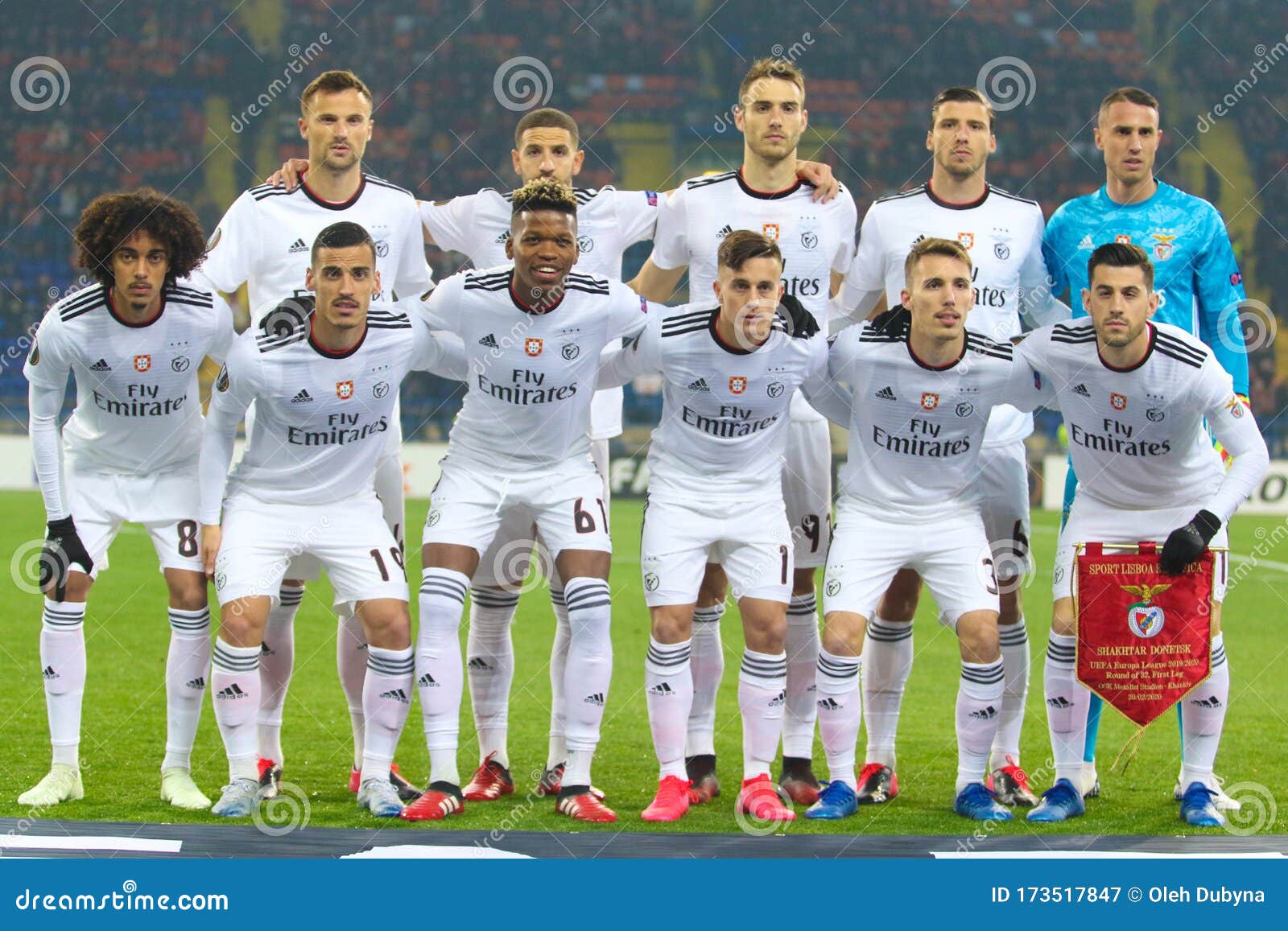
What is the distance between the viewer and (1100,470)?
513cm

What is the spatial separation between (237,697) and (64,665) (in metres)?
0.67

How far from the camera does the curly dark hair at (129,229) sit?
498 cm

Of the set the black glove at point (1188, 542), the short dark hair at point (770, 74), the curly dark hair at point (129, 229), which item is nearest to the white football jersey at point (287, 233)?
the curly dark hair at point (129, 229)

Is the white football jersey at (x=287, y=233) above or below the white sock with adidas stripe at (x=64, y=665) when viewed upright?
above

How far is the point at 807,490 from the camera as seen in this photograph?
551 centimetres

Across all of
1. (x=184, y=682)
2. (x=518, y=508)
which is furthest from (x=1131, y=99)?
(x=184, y=682)

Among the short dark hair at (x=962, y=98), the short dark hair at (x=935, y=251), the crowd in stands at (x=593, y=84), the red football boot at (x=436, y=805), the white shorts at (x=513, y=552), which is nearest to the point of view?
the red football boot at (x=436, y=805)

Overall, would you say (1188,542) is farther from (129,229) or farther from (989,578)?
(129,229)

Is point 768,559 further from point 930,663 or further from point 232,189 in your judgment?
point 232,189

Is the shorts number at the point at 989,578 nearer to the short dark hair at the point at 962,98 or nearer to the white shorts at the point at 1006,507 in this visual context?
the white shorts at the point at 1006,507

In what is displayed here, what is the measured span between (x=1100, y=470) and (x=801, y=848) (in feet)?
5.63

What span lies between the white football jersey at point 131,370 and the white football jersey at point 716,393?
137 centimetres

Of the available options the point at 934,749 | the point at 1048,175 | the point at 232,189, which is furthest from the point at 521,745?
the point at 1048,175

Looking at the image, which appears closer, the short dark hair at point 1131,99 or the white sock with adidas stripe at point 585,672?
the white sock with adidas stripe at point 585,672
